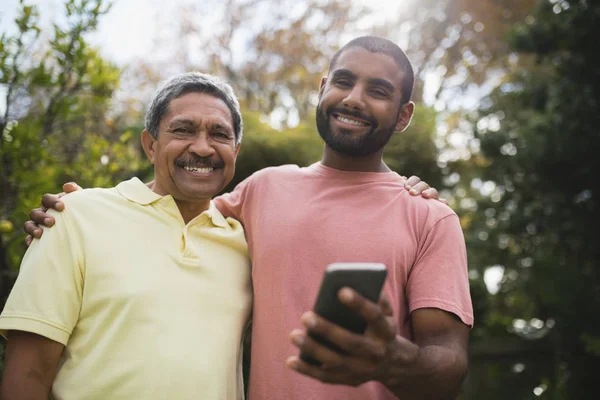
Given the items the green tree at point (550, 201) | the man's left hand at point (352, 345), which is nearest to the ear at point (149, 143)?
the man's left hand at point (352, 345)

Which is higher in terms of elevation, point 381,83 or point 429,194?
point 381,83

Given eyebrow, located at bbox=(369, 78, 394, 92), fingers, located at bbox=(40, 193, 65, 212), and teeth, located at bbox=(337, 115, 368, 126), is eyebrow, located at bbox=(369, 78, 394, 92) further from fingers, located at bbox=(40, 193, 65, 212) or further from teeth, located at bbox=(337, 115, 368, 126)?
fingers, located at bbox=(40, 193, 65, 212)

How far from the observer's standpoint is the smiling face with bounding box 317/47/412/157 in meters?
2.36

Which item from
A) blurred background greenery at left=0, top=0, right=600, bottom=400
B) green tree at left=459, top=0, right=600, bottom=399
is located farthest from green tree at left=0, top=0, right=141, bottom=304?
green tree at left=459, top=0, right=600, bottom=399

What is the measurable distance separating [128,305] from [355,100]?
3.99 ft

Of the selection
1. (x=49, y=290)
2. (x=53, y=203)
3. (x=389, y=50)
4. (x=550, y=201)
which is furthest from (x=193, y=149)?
(x=550, y=201)

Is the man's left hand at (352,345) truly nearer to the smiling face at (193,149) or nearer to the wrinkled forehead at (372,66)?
the smiling face at (193,149)

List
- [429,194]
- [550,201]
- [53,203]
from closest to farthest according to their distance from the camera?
[53,203] → [429,194] → [550,201]

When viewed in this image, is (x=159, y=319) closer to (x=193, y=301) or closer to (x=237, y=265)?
(x=193, y=301)

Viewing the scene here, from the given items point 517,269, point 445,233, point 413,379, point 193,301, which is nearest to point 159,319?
point 193,301

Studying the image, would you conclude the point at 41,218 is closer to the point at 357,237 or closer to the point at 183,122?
the point at 183,122

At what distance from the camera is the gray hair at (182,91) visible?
2432 millimetres

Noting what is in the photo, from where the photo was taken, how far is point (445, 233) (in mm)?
2156

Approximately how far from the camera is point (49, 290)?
77.0 inches
